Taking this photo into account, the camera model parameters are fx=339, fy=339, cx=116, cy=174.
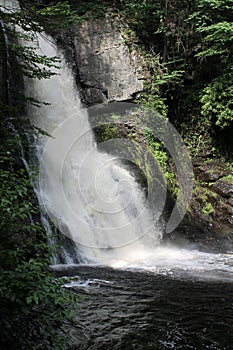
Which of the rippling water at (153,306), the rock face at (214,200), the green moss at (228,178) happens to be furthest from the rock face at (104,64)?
the rippling water at (153,306)

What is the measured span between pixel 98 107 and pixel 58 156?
8.32ft

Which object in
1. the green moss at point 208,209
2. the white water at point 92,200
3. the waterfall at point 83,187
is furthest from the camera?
the green moss at point 208,209

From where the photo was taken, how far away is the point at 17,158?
6895 mm

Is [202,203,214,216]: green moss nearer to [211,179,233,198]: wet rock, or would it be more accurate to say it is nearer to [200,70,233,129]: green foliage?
[211,179,233,198]: wet rock

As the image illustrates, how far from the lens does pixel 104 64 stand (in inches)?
420

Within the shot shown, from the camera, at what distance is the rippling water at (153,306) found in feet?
11.4

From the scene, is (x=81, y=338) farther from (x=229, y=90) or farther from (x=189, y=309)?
(x=229, y=90)

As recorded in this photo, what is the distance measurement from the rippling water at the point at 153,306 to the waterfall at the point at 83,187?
1267mm

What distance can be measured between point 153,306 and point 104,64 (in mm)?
8166

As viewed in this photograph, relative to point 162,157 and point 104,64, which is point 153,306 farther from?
point 104,64

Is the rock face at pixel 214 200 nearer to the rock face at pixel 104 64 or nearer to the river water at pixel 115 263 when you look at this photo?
the river water at pixel 115 263

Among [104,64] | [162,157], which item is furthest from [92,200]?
[104,64]

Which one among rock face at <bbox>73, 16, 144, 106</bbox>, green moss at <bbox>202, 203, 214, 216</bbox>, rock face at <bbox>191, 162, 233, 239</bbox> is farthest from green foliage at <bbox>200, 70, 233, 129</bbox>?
green moss at <bbox>202, 203, 214, 216</bbox>

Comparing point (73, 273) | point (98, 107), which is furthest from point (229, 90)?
point (73, 273)
